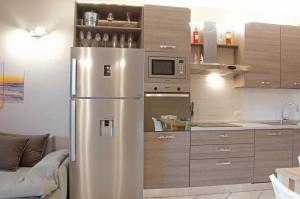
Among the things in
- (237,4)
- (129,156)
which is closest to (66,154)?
(129,156)

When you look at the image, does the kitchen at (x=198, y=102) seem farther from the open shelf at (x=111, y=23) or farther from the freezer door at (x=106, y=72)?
the freezer door at (x=106, y=72)

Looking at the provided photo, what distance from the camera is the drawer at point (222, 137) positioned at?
10.5 ft

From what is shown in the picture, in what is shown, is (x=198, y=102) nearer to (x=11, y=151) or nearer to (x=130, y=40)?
(x=130, y=40)

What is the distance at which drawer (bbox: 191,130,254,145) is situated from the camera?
3189mm

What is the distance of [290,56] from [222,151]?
1.74 m

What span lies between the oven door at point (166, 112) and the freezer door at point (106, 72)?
1.24 ft

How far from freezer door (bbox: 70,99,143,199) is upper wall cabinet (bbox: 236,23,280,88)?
5.71ft

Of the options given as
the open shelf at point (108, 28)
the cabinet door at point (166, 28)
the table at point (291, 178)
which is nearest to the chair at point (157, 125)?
the cabinet door at point (166, 28)

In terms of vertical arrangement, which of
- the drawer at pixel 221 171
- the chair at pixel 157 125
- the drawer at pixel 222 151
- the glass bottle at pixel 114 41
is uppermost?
the glass bottle at pixel 114 41

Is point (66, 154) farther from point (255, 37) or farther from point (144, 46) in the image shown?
point (255, 37)

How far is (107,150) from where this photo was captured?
2.71m

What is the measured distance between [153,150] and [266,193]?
1.58 metres

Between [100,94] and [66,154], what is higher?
[100,94]

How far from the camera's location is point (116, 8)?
3.22 metres
